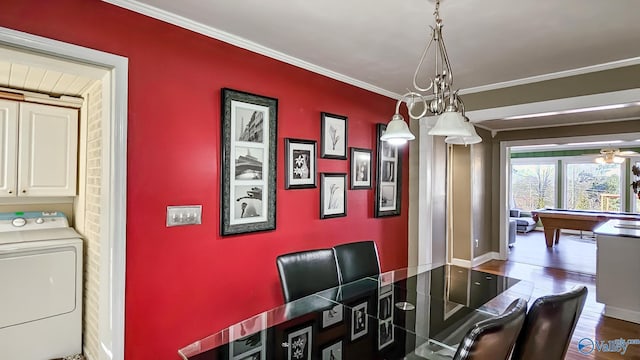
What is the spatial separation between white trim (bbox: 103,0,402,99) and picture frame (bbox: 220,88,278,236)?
34cm

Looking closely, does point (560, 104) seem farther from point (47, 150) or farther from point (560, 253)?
point (560, 253)

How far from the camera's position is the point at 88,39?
5.64ft

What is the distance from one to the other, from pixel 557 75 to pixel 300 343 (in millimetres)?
3085

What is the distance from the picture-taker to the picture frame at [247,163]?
225cm

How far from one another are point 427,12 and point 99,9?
1.76 meters

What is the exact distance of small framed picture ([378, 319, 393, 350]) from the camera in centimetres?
155

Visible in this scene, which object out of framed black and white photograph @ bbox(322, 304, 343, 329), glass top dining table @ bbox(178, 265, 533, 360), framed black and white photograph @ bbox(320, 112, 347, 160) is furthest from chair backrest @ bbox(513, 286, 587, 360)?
framed black and white photograph @ bbox(320, 112, 347, 160)

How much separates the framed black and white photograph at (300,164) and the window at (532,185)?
31.7ft

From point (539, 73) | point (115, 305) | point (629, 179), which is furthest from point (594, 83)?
point (629, 179)

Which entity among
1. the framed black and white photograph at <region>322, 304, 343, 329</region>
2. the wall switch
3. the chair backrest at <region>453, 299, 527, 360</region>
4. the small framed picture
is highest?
the wall switch

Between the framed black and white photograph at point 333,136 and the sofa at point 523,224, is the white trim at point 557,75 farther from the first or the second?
the sofa at point 523,224

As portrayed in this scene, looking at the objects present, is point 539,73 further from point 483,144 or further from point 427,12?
point 483,144

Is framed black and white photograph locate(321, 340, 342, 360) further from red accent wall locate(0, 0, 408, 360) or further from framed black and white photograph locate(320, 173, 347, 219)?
framed black and white photograph locate(320, 173, 347, 219)

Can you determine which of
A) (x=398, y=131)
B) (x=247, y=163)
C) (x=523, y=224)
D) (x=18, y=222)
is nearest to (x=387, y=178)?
(x=247, y=163)
